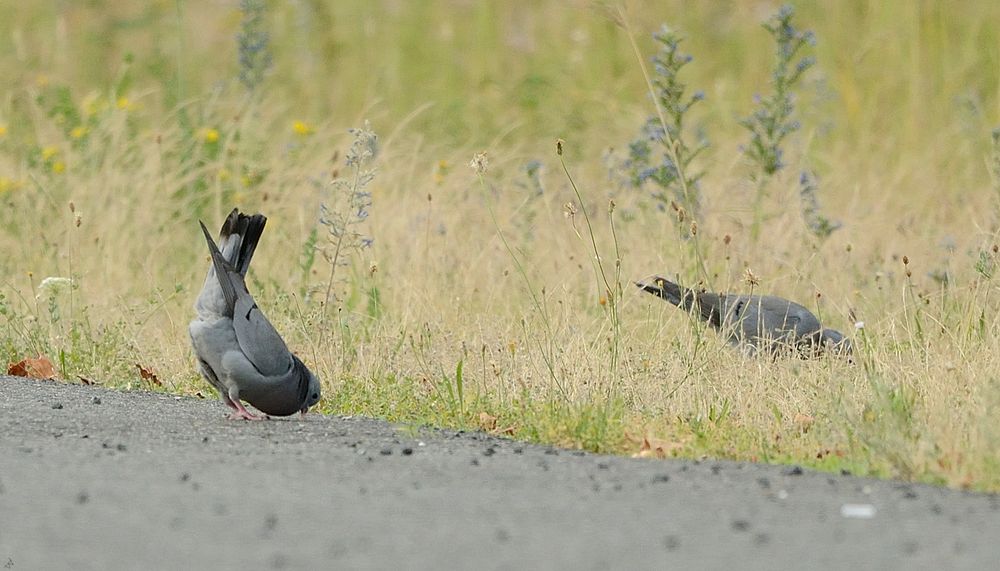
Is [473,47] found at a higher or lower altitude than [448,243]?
higher

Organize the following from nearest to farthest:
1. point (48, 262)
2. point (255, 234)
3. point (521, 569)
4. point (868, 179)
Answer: point (521, 569)
point (255, 234)
point (48, 262)
point (868, 179)

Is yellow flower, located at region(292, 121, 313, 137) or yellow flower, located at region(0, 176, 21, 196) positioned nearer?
yellow flower, located at region(0, 176, 21, 196)

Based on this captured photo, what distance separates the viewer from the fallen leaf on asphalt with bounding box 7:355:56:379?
7.38 metres

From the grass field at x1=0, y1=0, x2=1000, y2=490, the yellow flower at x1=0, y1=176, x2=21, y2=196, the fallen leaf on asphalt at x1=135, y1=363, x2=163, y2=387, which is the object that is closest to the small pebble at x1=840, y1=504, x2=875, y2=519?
the grass field at x1=0, y1=0, x2=1000, y2=490

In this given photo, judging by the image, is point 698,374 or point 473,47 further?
point 473,47

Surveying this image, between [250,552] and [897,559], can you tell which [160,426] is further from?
[897,559]

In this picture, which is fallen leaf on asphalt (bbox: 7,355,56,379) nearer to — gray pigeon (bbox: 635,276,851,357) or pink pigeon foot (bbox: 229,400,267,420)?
pink pigeon foot (bbox: 229,400,267,420)

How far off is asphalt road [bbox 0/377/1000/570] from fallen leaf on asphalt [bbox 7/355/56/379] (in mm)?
1599

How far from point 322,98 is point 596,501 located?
9.49 m

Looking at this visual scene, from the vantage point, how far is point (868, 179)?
11.0m

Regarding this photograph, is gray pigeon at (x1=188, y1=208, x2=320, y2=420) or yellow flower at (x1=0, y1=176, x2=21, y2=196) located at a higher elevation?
yellow flower at (x1=0, y1=176, x2=21, y2=196)

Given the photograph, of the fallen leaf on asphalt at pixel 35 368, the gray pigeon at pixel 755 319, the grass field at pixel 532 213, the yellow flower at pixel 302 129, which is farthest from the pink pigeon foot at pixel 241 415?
the yellow flower at pixel 302 129

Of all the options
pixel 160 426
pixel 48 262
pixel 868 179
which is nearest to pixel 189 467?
pixel 160 426

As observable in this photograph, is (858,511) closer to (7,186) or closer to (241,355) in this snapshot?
(241,355)
